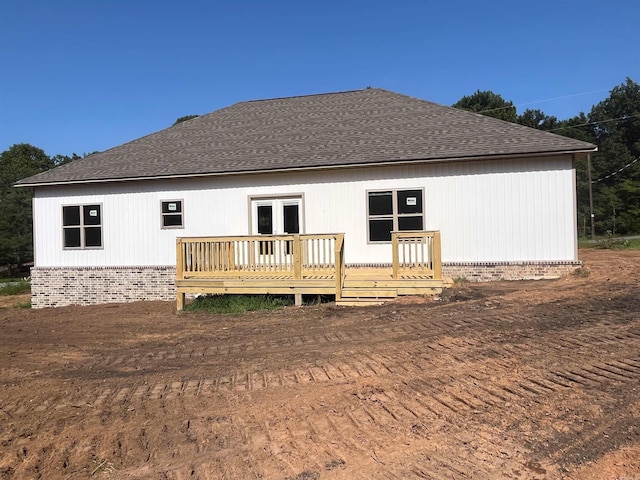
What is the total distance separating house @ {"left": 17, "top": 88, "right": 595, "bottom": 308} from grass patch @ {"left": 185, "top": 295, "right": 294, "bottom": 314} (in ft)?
8.16

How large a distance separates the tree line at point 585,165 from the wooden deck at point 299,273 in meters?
24.4

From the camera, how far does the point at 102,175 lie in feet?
44.7

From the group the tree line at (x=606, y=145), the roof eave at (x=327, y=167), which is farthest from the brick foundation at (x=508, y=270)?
the tree line at (x=606, y=145)

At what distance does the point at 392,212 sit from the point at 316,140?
130 inches

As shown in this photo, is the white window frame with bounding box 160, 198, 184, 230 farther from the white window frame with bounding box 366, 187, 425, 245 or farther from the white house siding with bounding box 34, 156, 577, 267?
the white window frame with bounding box 366, 187, 425, 245

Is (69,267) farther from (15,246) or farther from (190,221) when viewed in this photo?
(15,246)

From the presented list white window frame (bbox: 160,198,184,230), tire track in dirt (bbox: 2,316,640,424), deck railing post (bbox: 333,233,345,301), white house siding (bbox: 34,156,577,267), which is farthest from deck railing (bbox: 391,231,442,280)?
white window frame (bbox: 160,198,184,230)

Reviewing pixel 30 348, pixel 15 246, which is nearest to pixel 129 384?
pixel 30 348

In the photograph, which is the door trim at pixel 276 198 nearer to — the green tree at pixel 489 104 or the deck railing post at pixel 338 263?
the deck railing post at pixel 338 263

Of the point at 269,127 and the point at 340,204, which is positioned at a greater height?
the point at 269,127

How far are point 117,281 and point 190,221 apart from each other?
2.75 m

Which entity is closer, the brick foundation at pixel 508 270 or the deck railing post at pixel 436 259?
the deck railing post at pixel 436 259

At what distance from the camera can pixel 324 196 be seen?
1257cm

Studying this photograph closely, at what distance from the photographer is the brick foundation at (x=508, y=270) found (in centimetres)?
1125
